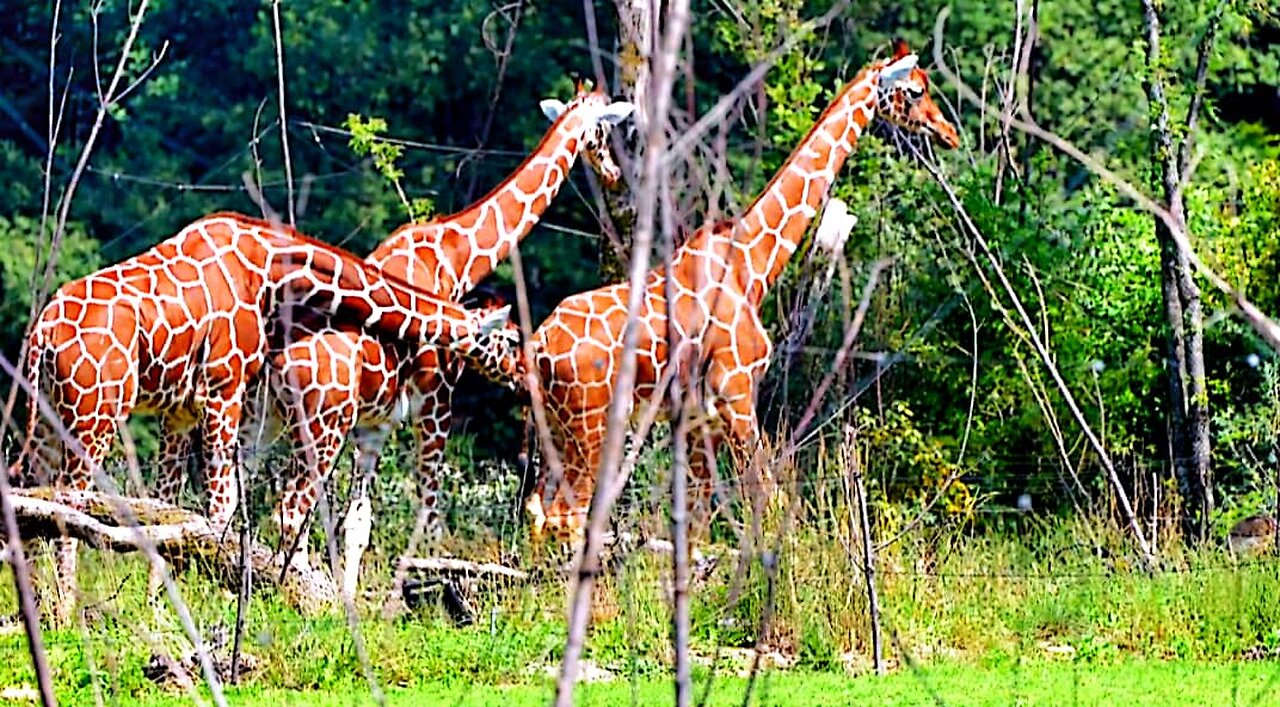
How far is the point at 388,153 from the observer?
36.8 ft

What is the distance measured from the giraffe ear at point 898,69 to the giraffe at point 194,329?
2.34 meters

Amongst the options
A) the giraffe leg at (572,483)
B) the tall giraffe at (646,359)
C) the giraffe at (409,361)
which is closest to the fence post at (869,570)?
the tall giraffe at (646,359)

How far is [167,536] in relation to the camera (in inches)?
291

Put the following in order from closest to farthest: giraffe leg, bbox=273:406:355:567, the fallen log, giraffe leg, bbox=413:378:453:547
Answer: the fallen log
giraffe leg, bbox=273:406:355:567
giraffe leg, bbox=413:378:453:547

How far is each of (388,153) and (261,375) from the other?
2.18 meters

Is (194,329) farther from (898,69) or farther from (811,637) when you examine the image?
(898,69)

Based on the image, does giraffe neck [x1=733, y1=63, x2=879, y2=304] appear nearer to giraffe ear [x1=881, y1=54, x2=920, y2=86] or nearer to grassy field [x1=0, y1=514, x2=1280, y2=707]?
giraffe ear [x1=881, y1=54, x2=920, y2=86]

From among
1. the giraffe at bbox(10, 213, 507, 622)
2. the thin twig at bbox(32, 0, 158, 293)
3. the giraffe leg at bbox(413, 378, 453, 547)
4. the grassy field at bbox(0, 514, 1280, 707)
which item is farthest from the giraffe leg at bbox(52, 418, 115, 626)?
the thin twig at bbox(32, 0, 158, 293)

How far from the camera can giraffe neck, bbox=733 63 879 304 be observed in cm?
954

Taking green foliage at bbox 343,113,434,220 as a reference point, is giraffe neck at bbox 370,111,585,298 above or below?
below

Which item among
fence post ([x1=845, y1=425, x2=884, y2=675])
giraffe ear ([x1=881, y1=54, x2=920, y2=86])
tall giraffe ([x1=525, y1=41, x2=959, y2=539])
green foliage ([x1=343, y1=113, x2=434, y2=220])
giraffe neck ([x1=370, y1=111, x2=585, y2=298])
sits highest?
giraffe ear ([x1=881, y1=54, x2=920, y2=86])

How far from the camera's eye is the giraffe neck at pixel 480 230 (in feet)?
31.3

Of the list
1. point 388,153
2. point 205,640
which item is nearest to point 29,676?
point 205,640

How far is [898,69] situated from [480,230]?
2125 millimetres
